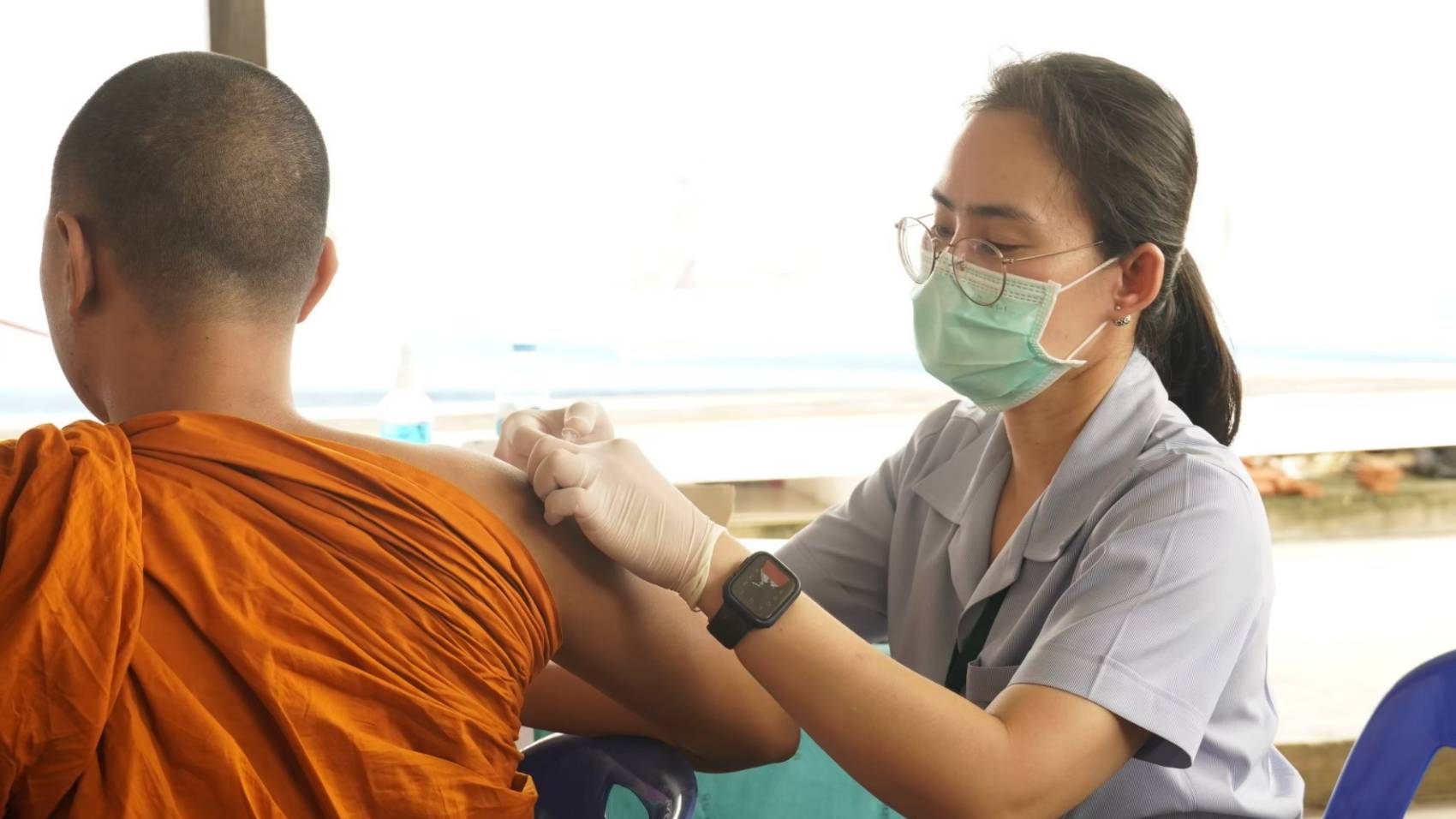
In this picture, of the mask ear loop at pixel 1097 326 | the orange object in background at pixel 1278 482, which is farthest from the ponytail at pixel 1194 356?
the orange object in background at pixel 1278 482

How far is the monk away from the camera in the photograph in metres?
0.93

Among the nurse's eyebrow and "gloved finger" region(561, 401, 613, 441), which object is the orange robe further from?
the nurse's eyebrow

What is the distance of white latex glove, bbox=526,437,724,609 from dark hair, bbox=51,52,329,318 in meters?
0.29

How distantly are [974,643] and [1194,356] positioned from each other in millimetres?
457

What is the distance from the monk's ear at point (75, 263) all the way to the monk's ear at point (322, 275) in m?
0.18

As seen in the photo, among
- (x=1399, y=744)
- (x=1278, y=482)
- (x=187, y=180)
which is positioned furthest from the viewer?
(x=1278, y=482)

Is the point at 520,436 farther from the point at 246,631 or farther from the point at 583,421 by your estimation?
the point at 246,631

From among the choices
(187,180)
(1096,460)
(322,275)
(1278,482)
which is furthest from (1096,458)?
(1278,482)

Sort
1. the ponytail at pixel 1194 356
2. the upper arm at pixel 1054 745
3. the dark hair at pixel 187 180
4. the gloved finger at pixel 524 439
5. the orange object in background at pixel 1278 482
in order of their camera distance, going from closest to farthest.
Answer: the dark hair at pixel 187 180, the upper arm at pixel 1054 745, the gloved finger at pixel 524 439, the ponytail at pixel 1194 356, the orange object in background at pixel 1278 482

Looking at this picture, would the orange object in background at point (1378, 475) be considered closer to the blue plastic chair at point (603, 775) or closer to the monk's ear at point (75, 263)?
the blue plastic chair at point (603, 775)

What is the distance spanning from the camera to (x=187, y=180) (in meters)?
1.11

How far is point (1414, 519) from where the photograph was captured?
16.8ft

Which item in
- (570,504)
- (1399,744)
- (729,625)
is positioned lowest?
(1399,744)

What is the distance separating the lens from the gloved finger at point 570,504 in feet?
3.72
